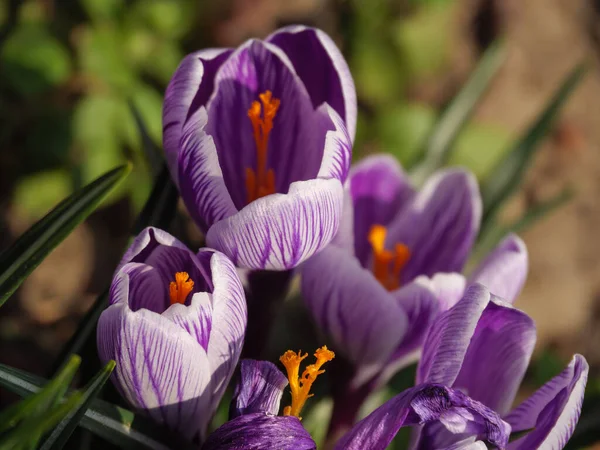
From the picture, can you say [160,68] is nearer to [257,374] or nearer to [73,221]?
[73,221]

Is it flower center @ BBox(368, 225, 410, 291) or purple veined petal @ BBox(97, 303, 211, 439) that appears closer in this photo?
purple veined petal @ BBox(97, 303, 211, 439)

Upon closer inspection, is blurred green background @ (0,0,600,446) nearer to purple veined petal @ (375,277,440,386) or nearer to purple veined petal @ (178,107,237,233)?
purple veined petal @ (375,277,440,386)

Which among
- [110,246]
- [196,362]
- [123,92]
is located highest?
[196,362]

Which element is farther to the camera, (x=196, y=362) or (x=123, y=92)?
(x=123, y=92)

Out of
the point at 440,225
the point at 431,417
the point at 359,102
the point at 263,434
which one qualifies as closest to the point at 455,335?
the point at 431,417

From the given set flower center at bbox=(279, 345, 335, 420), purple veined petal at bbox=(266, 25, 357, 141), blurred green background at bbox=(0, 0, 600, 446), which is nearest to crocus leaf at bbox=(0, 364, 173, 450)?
flower center at bbox=(279, 345, 335, 420)

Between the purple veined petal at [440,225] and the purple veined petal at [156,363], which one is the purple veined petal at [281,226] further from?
the purple veined petal at [440,225]

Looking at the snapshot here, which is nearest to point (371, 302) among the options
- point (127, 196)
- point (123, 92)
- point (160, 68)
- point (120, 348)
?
point (120, 348)
